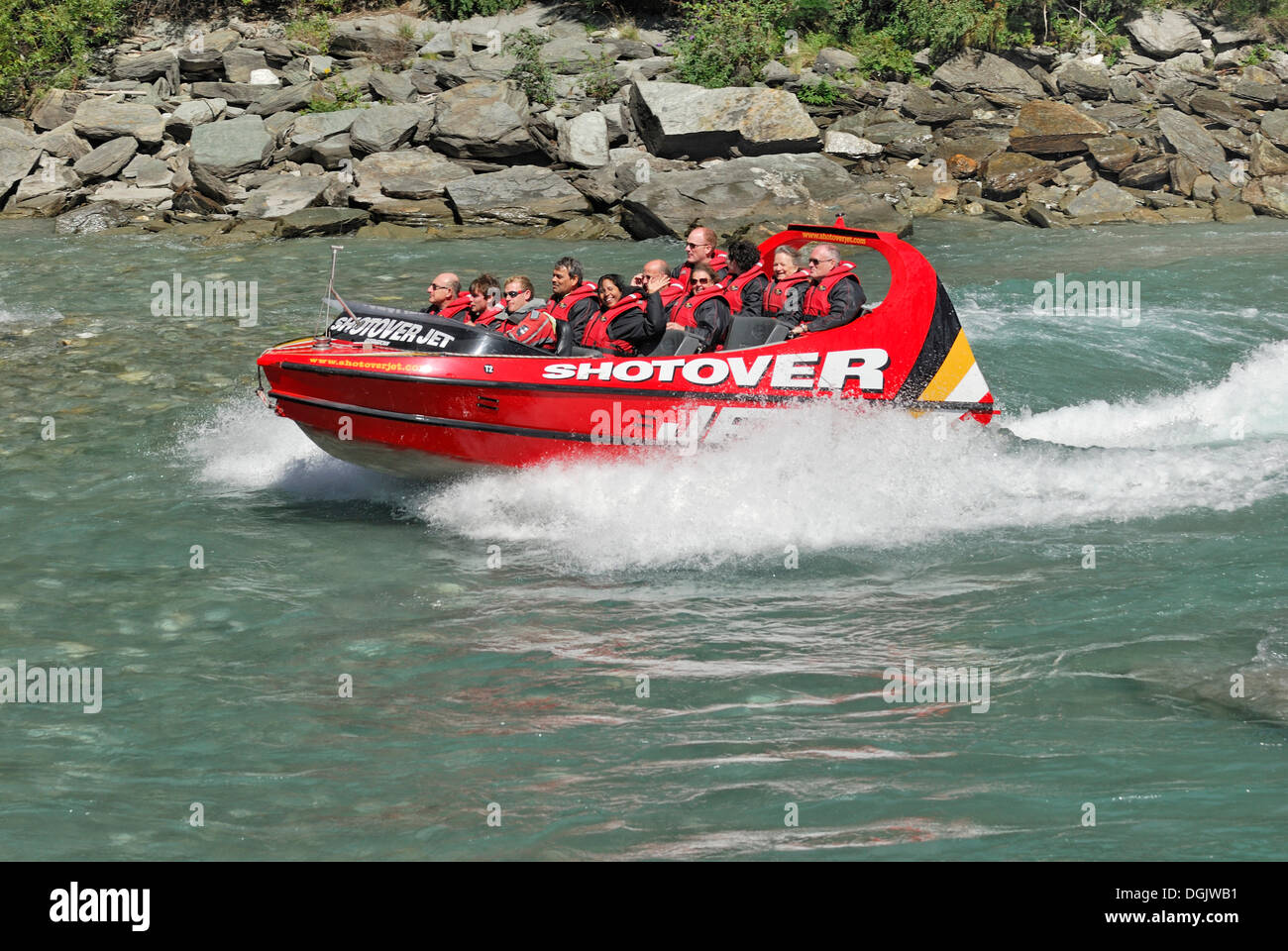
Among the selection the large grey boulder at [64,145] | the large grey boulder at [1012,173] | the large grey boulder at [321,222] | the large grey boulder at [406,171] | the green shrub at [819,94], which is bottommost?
the large grey boulder at [321,222]

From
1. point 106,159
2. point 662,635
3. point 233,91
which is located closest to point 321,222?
point 106,159

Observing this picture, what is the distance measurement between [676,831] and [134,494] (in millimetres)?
5780

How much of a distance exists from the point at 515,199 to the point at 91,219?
20.9 feet

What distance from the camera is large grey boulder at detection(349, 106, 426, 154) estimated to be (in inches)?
848

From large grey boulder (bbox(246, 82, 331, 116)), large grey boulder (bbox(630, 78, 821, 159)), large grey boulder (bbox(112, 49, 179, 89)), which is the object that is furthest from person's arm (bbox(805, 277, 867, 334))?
large grey boulder (bbox(112, 49, 179, 89))

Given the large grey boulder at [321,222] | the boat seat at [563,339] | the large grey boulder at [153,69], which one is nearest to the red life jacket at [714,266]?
the boat seat at [563,339]

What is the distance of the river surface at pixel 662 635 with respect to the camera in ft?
16.7

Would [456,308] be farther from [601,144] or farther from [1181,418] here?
[601,144]

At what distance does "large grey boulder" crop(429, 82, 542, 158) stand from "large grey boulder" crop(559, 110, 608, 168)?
1.71ft

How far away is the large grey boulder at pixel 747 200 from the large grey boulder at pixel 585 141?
46.1 inches

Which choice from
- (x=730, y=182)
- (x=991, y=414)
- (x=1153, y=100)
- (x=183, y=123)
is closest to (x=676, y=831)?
(x=991, y=414)

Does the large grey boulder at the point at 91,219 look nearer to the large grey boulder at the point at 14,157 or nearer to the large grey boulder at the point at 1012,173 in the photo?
the large grey boulder at the point at 14,157

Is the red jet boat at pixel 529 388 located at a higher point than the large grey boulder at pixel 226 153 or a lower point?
higher

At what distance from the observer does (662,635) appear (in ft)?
22.8
